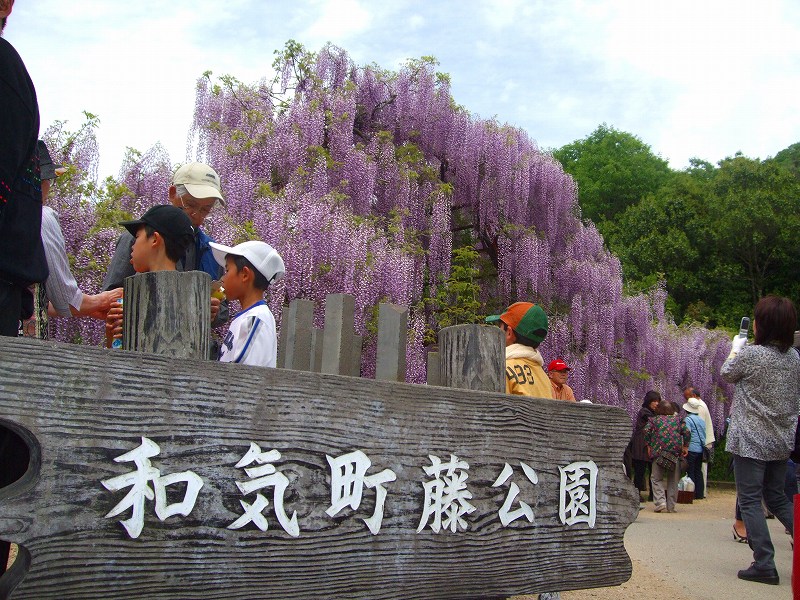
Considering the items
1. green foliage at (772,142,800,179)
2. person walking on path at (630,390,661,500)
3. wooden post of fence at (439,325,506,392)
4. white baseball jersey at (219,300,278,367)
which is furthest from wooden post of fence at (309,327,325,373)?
green foliage at (772,142,800,179)

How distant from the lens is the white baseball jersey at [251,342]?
2480 millimetres

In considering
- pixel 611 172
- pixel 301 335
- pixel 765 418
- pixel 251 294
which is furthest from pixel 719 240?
pixel 251 294

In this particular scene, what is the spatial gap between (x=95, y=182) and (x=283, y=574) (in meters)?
6.64

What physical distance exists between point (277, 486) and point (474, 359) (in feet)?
2.83

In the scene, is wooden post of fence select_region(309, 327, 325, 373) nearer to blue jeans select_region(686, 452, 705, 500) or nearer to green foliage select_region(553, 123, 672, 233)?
blue jeans select_region(686, 452, 705, 500)

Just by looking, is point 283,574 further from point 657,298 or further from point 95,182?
point 657,298

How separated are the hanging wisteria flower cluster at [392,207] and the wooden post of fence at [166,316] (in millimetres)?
5142

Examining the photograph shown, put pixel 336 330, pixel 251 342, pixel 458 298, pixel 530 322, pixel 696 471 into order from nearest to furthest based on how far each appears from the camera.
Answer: pixel 251 342 → pixel 336 330 → pixel 530 322 → pixel 458 298 → pixel 696 471

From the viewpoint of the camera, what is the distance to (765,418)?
471 centimetres

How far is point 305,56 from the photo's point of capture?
10.7 m

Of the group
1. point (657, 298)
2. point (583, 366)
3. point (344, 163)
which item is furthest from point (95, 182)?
point (657, 298)

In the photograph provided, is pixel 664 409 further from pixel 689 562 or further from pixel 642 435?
pixel 689 562

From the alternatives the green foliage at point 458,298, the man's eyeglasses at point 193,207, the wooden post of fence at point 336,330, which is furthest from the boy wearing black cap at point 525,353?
the green foliage at point 458,298

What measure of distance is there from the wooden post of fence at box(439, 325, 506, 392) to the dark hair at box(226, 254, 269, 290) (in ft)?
2.52
